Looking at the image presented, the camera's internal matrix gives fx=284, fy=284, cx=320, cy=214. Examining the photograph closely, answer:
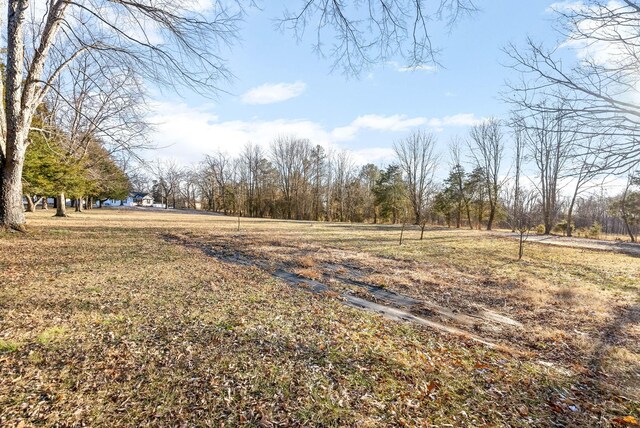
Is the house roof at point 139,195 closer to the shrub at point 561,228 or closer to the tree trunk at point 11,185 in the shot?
the tree trunk at point 11,185

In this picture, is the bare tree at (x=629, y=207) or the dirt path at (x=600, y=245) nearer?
the dirt path at (x=600, y=245)

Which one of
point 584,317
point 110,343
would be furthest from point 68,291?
point 584,317

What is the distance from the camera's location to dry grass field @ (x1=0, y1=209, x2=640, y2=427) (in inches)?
92.1

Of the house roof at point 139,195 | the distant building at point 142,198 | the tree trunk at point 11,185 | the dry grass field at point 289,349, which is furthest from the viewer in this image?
the house roof at point 139,195

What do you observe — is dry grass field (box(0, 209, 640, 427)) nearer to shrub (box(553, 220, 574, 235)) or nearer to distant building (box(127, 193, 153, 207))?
shrub (box(553, 220, 574, 235))

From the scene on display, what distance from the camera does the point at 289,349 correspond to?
3361 millimetres

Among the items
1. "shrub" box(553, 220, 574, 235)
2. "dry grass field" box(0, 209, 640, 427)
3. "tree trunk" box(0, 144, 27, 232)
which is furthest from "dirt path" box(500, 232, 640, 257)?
"tree trunk" box(0, 144, 27, 232)

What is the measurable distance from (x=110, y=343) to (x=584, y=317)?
25.7 feet

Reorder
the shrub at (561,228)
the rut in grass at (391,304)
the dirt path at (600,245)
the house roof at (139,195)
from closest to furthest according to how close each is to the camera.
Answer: the rut in grass at (391,304), the dirt path at (600,245), the shrub at (561,228), the house roof at (139,195)

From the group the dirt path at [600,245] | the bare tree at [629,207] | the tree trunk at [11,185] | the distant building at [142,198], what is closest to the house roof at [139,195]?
the distant building at [142,198]

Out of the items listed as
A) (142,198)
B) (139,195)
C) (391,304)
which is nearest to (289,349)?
(391,304)

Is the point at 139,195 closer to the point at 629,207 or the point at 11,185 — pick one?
the point at 11,185

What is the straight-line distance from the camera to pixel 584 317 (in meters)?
5.54

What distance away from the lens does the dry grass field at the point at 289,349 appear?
234 centimetres
